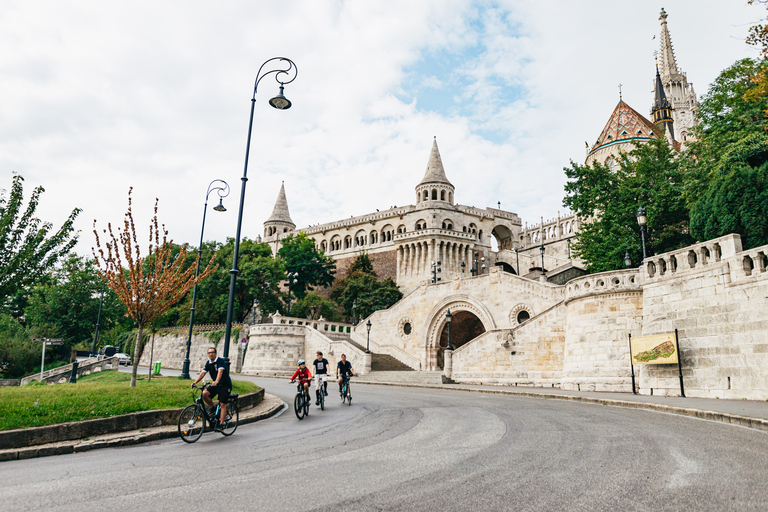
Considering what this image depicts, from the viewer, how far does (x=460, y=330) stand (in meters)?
35.2

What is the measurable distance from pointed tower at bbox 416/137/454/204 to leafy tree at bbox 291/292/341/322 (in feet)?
71.1

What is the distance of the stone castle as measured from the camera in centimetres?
1400

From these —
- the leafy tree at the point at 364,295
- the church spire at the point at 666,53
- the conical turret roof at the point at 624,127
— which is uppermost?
the church spire at the point at 666,53

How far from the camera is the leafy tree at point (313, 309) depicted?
159ft

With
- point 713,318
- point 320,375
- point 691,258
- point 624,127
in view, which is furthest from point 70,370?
point 624,127

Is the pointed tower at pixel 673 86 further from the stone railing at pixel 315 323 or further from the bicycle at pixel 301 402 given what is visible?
the bicycle at pixel 301 402

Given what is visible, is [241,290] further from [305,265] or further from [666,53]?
[666,53]

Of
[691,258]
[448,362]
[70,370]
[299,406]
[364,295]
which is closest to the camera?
[299,406]

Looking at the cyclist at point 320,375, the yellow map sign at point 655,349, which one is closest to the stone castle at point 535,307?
the yellow map sign at point 655,349

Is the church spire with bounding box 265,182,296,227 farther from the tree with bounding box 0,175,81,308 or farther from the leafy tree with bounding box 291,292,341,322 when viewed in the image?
the tree with bounding box 0,175,81,308

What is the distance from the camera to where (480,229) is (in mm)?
64938

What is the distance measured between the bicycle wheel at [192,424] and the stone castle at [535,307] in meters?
13.6

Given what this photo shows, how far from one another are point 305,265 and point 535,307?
31278 millimetres

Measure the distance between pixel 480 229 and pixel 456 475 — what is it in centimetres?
6120
